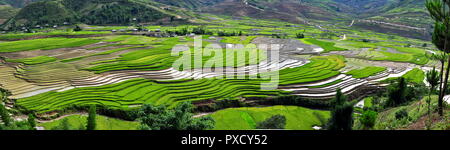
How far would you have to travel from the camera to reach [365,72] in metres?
40.5

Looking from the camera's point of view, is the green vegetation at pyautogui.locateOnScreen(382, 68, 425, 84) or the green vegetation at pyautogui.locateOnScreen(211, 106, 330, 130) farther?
the green vegetation at pyautogui.locateOnScreen(382, 68, 425, 84)

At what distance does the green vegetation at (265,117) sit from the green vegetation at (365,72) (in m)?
14.6

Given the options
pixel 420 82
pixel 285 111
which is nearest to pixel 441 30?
pixel 285 111

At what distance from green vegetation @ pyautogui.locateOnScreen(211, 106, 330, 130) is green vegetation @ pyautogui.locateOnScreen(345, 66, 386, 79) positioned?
14.6m

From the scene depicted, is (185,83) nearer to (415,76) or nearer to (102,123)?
(102,123)

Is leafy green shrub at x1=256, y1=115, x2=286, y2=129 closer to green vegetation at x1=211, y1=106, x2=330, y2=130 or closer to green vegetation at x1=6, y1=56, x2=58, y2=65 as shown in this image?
green vegetation at x1=211, y1=106, x2=330, y2=130

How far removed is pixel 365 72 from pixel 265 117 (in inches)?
937

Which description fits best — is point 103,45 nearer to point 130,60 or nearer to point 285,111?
point 130,60

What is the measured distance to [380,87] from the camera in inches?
1373

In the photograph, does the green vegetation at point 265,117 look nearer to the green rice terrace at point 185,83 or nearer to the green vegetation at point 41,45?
the green rice terrace at point 185,83

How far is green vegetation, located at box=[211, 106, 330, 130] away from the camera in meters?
23.6

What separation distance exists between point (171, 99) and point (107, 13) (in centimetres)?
8872

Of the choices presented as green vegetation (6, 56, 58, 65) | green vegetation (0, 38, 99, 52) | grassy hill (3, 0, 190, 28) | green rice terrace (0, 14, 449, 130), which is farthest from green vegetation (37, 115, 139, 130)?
grassy hill (3, 0, 190, 28)

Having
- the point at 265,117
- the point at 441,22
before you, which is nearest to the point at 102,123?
the point at 265,117
